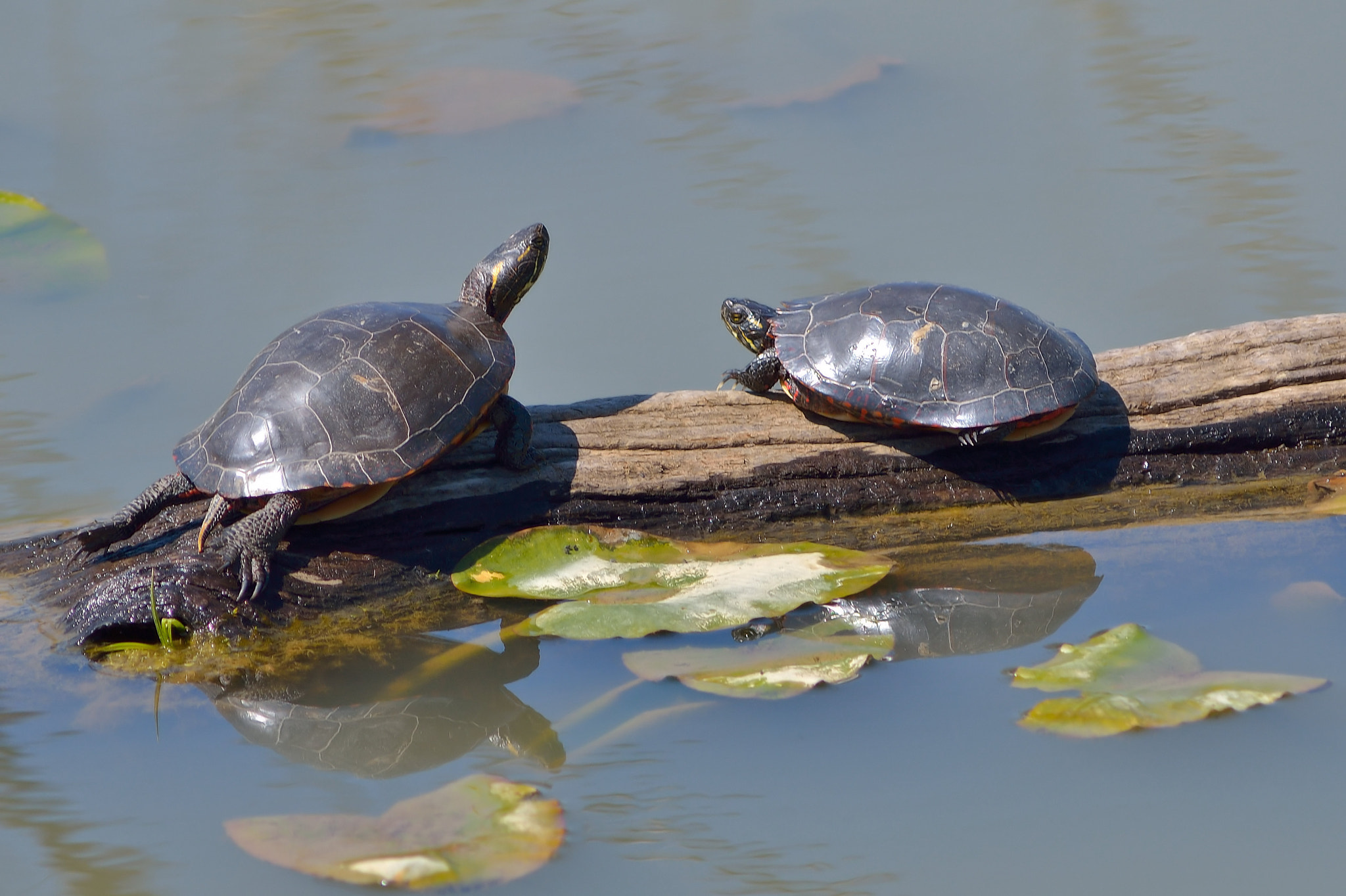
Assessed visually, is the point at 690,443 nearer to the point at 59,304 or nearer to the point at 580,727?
the point at 580,727

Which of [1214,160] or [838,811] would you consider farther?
[1214,160]

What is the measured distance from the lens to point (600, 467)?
3312mm

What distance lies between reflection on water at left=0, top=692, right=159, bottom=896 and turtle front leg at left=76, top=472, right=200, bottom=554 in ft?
2.23

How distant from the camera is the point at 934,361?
11.0 ft

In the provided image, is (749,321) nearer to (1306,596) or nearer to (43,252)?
(1306,596)

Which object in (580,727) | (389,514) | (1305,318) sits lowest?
(580,727)

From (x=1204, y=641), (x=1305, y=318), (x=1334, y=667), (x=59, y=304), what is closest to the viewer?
(x=1334, y=667)

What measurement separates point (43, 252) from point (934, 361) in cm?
415

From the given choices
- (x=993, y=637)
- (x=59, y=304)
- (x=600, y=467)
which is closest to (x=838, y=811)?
(x=993, y=637)

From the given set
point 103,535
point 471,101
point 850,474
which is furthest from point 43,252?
point 850,474

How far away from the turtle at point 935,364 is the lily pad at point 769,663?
29.9 inches

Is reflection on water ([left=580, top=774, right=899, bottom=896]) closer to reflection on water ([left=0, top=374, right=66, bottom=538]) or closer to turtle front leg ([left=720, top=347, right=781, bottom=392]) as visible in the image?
turtle front leg ([left=720, top=347, right=781, bottom=392])

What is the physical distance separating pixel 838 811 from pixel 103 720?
1708mm

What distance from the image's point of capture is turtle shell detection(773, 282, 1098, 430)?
327 cm
